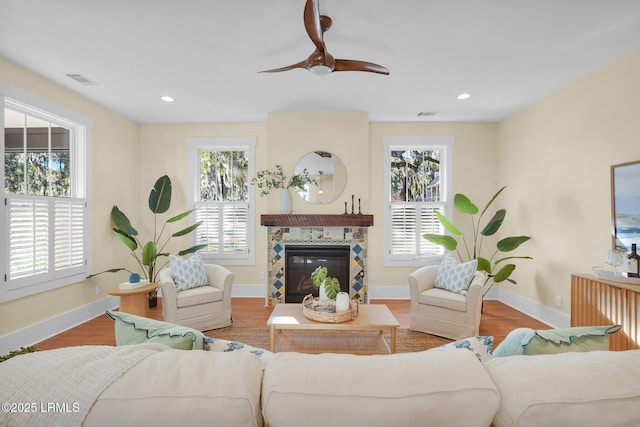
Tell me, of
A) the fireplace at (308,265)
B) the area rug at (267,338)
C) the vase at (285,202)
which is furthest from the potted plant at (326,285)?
the vase at (285,202)

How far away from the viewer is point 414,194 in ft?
16.2

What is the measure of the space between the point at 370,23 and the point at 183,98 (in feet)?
8.47

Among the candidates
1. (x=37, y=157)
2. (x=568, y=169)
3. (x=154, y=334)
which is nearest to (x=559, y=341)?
(x=154, y=334)

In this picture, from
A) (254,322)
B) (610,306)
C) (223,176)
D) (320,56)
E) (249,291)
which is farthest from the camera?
(223,176)

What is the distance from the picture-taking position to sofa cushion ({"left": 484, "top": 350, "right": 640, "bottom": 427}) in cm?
75

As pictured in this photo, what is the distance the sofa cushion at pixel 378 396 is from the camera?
76cm

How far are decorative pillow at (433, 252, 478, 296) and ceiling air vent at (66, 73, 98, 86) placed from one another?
4.52 meters

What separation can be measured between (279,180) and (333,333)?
2.31m

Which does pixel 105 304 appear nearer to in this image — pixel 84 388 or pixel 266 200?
pixel 266 200

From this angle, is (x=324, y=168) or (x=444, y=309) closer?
(x=444, y=309)

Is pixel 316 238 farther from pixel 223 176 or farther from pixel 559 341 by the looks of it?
pixel 559 341

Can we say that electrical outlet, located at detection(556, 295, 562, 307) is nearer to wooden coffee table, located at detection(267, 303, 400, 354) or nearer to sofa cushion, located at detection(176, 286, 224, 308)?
wooden coffee table, located at detection(267, 303, 400, 354)

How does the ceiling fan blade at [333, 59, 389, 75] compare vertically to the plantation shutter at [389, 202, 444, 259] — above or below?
above

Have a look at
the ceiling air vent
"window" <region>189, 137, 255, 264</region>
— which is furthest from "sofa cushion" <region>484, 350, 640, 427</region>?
"window" <region>189, 137, 255, 264</region>
